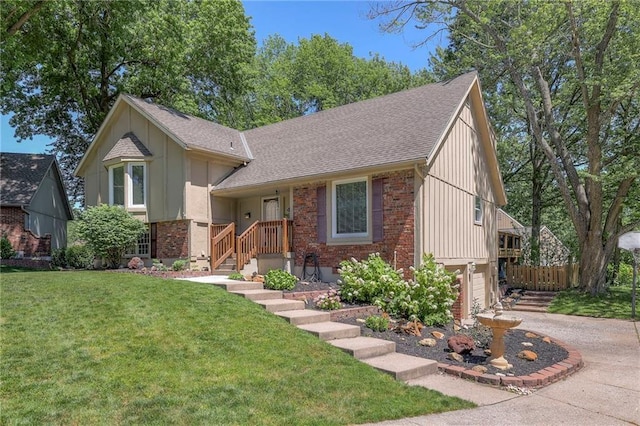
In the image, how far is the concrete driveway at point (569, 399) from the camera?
15.1ft

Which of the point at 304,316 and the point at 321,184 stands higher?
the point at 321,184

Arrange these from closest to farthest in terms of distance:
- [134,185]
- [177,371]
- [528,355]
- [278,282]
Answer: [177,371], [528,355], [278,282], [134,185]

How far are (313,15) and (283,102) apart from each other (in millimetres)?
19866

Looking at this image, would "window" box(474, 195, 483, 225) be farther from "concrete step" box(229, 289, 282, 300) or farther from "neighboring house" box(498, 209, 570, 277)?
"concrete step" box(229, 289, 282, 300)

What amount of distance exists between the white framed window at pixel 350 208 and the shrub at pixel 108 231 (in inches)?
283

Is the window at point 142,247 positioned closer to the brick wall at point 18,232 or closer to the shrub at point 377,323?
the brick wall at point 18,232

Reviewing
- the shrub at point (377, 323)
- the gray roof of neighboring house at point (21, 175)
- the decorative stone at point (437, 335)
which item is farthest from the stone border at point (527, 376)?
the gray roof of neighboring house at point (21, 175)

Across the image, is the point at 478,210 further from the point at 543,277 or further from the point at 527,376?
the point at 527,376

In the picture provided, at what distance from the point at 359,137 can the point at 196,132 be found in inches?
256

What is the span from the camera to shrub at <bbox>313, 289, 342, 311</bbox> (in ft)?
27.8

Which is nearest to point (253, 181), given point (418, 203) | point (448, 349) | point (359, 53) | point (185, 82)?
point (418, 203)

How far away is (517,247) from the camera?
2652 cm

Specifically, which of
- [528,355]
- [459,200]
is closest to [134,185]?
[459,200]

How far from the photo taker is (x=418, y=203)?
34.3 ft
